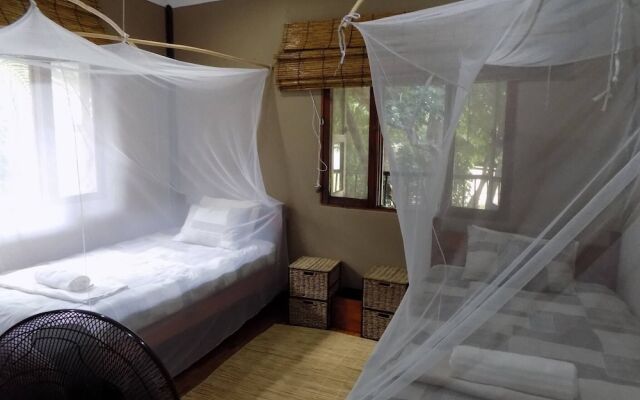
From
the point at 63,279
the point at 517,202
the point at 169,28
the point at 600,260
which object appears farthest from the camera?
the point at 169,28

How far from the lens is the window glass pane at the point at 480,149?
155 cm

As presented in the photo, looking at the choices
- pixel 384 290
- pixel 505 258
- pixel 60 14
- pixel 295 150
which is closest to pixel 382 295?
pixel 384 290

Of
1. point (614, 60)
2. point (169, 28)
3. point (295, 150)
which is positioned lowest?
point (295, 150)

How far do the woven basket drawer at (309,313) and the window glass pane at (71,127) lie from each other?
1664mm

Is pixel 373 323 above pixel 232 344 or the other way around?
above

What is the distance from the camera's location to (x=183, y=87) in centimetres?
295

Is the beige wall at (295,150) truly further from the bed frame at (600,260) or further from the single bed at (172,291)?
the bed frame at (600,260)

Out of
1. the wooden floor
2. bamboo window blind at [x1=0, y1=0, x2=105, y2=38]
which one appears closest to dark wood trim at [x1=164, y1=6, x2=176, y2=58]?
bamboo window blind at [x1=0, y1=0, x2=105, y2=38]

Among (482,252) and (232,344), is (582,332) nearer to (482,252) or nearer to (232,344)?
(482,252)

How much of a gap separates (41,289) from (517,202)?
215cm

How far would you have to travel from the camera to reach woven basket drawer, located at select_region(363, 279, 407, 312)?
9.80 ft

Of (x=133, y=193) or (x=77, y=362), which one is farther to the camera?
(x=133, y=193)

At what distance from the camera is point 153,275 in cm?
259

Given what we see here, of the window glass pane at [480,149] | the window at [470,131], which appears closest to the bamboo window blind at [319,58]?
the window at [470,131]
